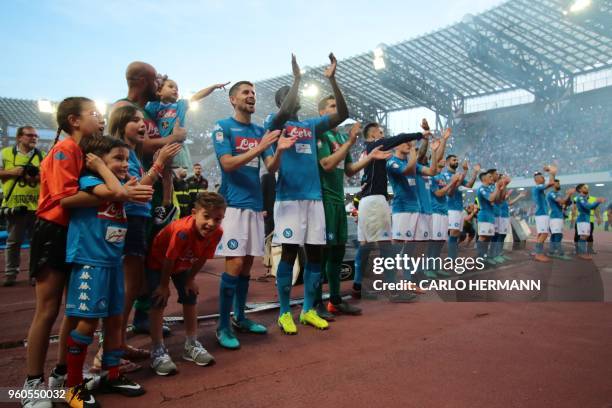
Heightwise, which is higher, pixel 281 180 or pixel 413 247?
pixel 281 180

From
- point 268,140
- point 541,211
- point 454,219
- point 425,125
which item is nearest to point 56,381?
point 268,140

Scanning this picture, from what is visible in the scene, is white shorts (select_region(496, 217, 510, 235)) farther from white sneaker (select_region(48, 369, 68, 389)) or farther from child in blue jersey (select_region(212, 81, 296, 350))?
white sneaker (select_region(48, 369, 68, 389))

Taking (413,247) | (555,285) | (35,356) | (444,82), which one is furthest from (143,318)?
(444,82)

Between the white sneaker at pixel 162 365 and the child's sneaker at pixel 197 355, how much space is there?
19cm

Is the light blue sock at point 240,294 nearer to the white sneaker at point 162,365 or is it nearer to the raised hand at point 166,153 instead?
the white sneaker at point 162,365


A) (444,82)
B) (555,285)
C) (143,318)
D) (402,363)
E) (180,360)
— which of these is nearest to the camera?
(402,363)

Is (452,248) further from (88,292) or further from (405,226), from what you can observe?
(88,292)

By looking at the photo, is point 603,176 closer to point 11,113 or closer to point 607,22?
point 607,22

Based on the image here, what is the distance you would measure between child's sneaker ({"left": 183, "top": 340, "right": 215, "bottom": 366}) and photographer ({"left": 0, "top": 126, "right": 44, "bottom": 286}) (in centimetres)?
429

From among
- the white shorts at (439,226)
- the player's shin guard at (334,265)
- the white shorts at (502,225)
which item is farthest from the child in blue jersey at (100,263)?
the white shorts at (502,225)

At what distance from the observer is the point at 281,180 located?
156 inches

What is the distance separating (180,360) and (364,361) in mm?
1250

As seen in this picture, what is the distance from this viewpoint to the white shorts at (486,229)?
345 inches

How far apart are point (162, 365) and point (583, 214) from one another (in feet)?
37.9
